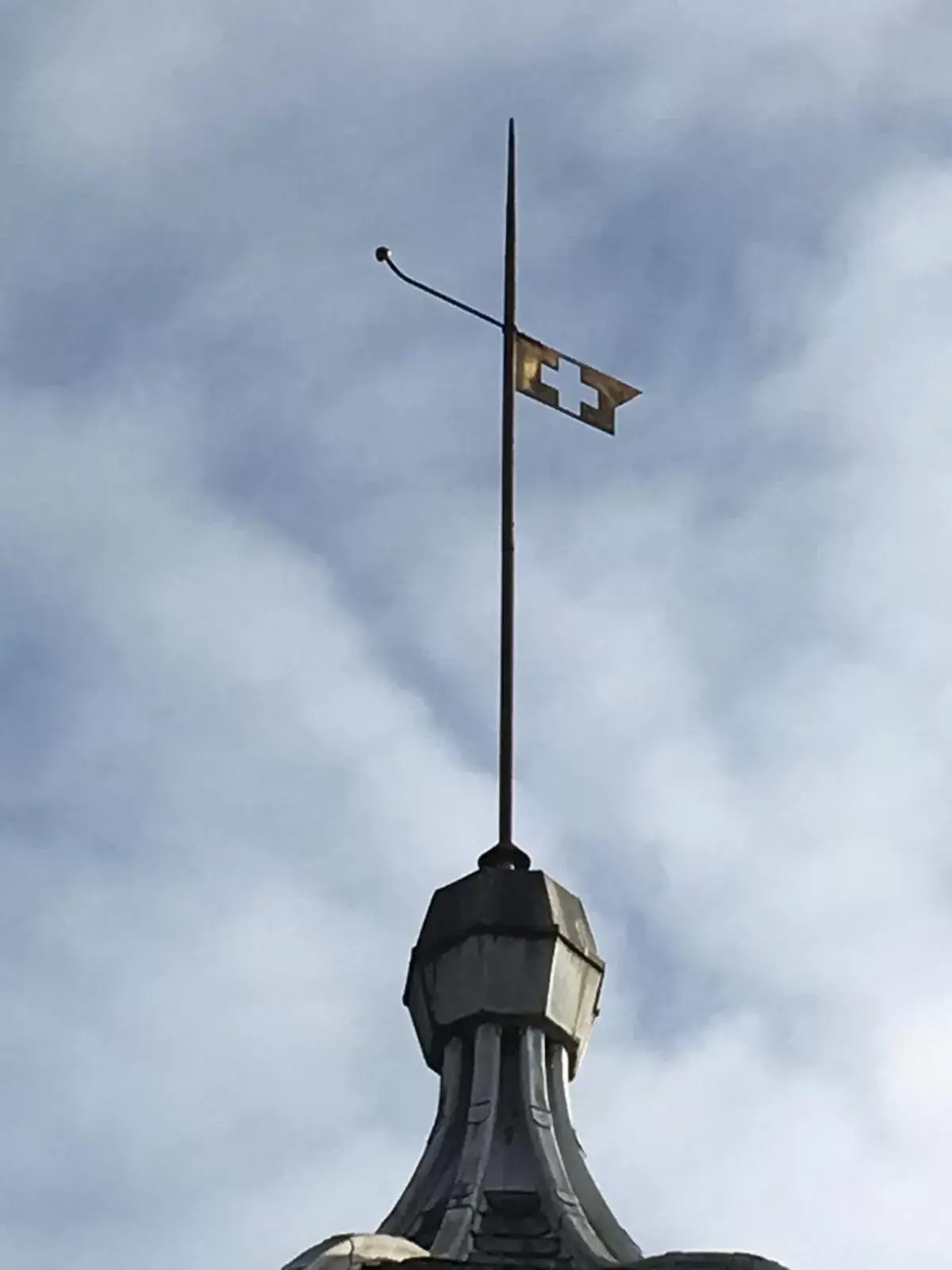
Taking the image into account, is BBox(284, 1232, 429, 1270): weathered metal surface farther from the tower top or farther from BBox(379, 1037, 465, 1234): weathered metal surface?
BBox(379, 1037, 465, 1234): weathered metal surface

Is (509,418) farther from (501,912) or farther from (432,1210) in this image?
(432,1210)

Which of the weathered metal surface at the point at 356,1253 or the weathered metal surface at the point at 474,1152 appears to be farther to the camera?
the weathered metal surface at the point at 474,1152

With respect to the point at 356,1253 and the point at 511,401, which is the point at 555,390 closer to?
the point at 511,401

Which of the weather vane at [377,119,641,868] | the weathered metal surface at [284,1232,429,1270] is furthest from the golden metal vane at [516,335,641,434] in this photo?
the weathered metal surface at [284,1232,429,1270]

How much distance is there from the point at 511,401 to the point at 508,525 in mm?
1219

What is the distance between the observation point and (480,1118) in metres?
19.5

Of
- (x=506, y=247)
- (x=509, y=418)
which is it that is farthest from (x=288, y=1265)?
(x=506, y=247)

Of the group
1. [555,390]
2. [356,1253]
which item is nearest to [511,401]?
[555,390]

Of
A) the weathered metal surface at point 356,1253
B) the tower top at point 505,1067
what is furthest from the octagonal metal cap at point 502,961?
the weathered metal surface at point 356,1253

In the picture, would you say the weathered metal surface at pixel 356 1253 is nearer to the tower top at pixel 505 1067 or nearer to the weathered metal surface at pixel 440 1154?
the tower top at pixel 505 1067

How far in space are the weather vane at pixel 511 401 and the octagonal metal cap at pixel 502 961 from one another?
25.5 inches

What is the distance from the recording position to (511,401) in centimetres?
2266

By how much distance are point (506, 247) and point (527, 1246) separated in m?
9.01

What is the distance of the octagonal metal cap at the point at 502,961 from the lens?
65.3 ft
